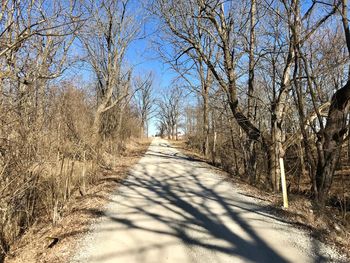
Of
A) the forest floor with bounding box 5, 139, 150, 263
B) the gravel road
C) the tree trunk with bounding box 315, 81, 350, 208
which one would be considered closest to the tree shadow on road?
the gravel road

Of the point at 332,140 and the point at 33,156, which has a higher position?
the point at 332,140


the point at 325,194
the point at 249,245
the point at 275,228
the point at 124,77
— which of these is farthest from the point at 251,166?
the point at 124,77

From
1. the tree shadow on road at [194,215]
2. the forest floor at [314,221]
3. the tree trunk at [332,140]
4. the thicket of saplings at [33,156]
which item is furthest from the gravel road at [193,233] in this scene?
the tree trunk at [332,140]

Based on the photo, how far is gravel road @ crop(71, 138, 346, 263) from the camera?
4.55 m

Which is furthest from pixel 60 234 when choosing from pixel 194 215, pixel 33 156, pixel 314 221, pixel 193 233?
pixel 314 221

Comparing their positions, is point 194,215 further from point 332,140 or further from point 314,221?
point 332,140

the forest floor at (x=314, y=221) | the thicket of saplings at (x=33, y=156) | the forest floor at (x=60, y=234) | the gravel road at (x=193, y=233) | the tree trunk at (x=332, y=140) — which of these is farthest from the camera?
the tree trunk at (x=332, y=140)

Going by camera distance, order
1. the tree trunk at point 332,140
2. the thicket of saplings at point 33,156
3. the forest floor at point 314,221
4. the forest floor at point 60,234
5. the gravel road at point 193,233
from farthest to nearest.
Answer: the tree trunk at point 332,140
the thicket of saplings at point 33,156
the forest floor at point 314,221
the forest floor at point 60,234
the gravel road at point 193,233

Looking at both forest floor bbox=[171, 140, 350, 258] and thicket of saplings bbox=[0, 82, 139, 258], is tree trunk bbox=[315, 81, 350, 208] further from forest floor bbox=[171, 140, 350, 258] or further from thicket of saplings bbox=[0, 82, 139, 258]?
thicket of saplings bbox=[0, 82, 139, 258]

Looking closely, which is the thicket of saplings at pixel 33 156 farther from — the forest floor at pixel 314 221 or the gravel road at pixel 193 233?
the forest floor at pixel 314 221

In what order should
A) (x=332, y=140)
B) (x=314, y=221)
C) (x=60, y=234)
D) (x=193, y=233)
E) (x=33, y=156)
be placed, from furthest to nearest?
1. (x=332, y=140)
2. (x=33, y=156)
3. (x=314, y=221)
4. (x=60, y=234)
5. (x=193, y=233)

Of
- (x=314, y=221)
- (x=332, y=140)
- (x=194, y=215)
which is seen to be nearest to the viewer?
(x=314, y=221)

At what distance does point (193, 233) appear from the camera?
546cm

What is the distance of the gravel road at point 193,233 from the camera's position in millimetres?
4551
